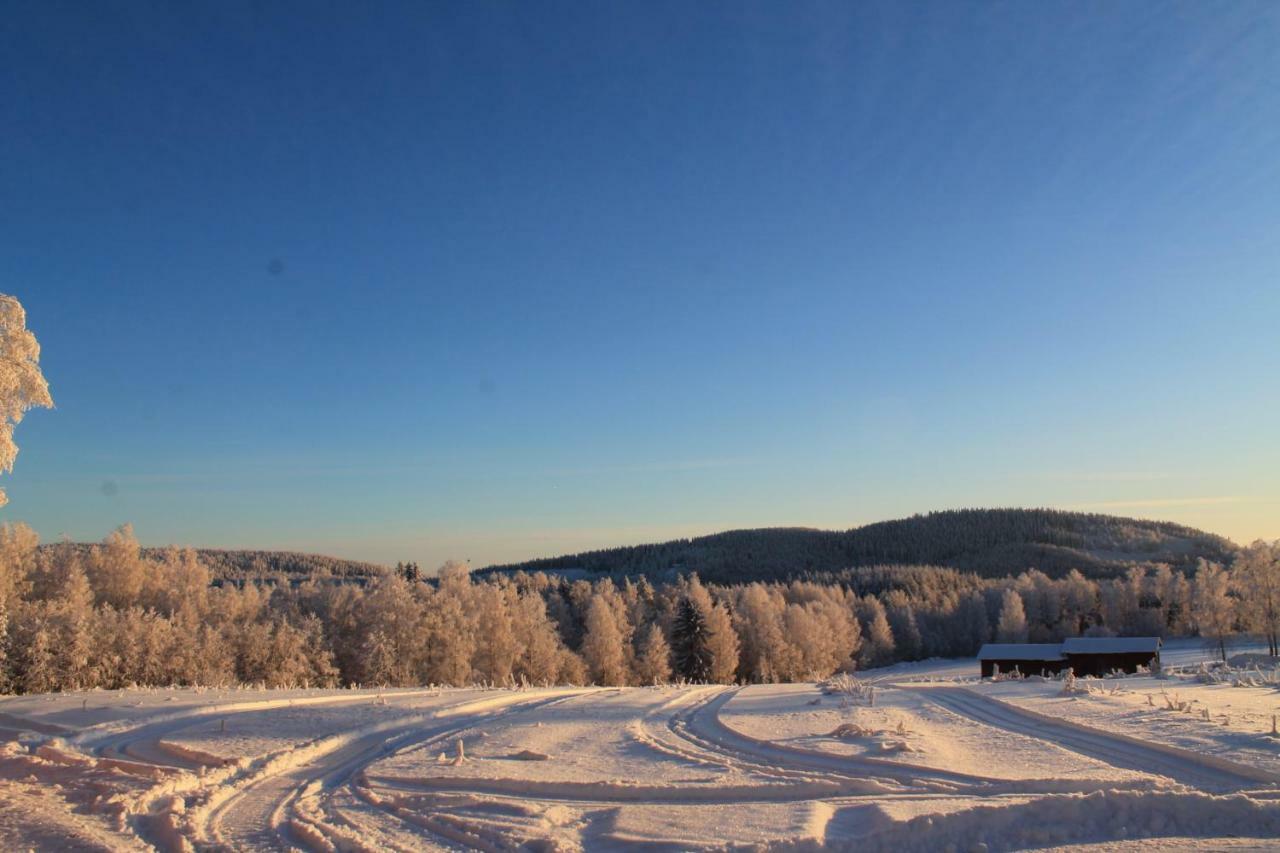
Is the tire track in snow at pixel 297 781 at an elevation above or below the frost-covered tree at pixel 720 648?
above

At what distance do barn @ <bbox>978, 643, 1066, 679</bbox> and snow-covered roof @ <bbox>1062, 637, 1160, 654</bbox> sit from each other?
105 cm

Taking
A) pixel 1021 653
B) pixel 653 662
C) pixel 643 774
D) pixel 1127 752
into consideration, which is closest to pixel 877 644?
pixel 1021 653

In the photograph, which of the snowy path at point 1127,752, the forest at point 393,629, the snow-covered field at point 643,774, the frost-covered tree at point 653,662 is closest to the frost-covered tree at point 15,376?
the snow-covered field at point 643,774

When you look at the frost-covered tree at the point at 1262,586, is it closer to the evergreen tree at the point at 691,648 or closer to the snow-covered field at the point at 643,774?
the evergreen tree at the point at 691,648

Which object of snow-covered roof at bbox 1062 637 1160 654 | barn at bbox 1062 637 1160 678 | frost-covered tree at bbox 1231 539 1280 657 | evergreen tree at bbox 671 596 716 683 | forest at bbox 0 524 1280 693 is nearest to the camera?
forest at bbox 0 524 1280 693

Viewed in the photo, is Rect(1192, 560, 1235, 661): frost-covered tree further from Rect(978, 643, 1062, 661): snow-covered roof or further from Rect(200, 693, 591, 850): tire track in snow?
Rect(200, 693, 591, 850): tire track in snow

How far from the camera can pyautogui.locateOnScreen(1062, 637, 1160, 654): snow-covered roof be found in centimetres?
5850

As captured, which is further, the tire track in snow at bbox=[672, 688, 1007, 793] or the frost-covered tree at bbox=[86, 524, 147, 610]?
the frost-covered tree at bbox=[86, 524, 147, 610]

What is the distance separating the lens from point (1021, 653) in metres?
62.5

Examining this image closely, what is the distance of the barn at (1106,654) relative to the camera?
193 ft

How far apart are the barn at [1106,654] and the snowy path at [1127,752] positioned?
49493 millimetres

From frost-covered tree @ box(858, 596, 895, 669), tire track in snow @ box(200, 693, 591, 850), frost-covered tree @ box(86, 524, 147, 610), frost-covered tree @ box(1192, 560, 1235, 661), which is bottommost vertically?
frost-covered tree @ box(858, 596, 895, 669)

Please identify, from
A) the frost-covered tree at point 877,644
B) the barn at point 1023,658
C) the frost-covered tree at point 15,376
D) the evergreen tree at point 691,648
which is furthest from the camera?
the frost-covered tree at point 877,644

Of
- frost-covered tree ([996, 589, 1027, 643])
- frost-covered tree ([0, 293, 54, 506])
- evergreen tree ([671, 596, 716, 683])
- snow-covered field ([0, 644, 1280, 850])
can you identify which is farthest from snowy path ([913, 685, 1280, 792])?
frost-covered tree ([996, 589, 1027, 643])
